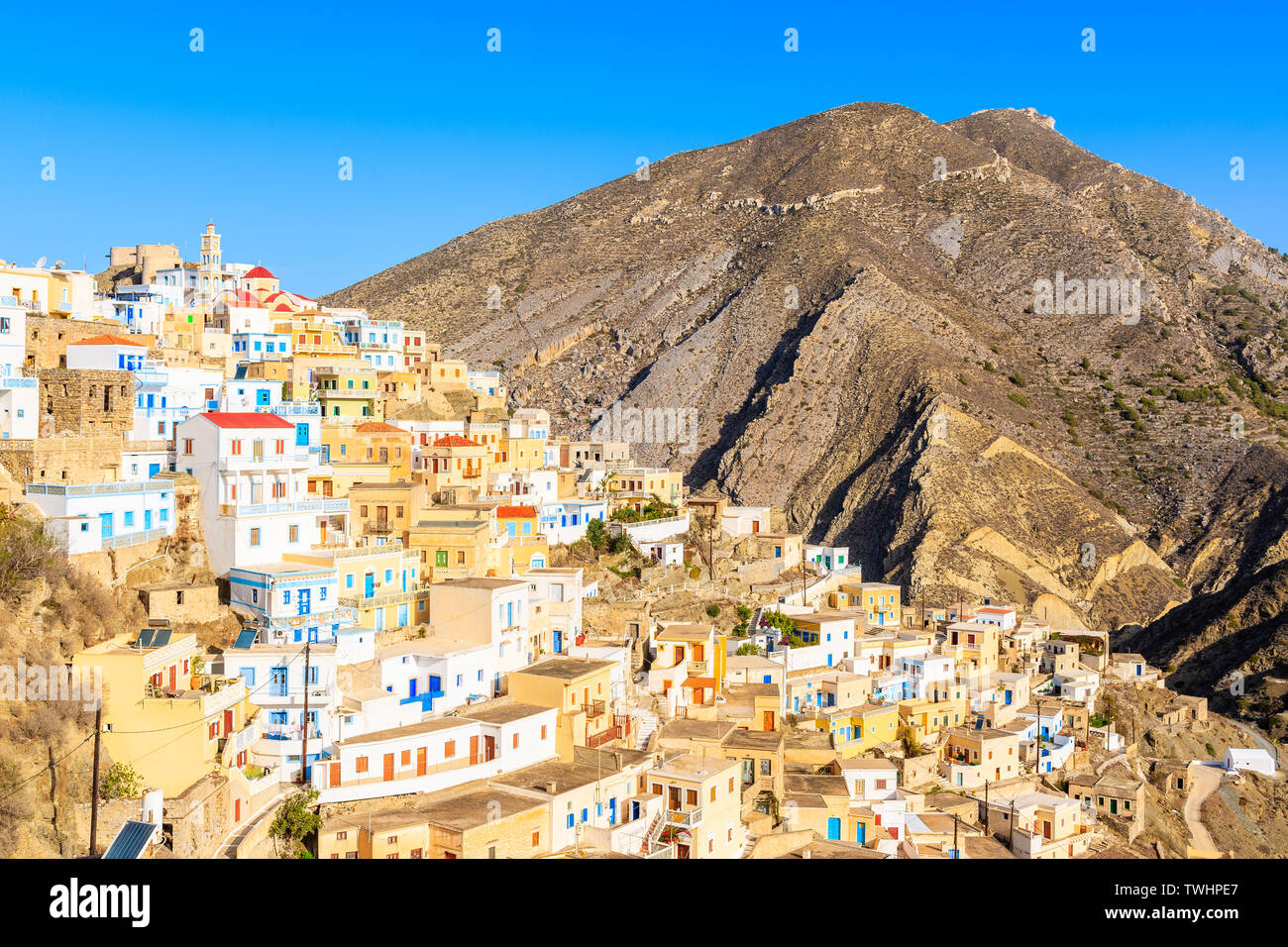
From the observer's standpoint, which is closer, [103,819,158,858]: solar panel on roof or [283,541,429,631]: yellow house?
[103,819,158,858]: solar panel on roof

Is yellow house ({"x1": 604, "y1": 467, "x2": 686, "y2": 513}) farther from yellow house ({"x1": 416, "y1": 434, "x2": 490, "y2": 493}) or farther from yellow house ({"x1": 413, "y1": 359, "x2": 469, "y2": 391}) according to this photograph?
yellow house ({"x1": 413, "y1": 359, "x2": 469, "y2": 391})

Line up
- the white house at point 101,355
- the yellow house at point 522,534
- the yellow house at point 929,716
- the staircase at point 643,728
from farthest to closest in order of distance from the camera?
1. the yellow house at point 929,716
2. the yellow house at point 522,534
3. the white house at point 101,355
4. the staircase at point 643,728

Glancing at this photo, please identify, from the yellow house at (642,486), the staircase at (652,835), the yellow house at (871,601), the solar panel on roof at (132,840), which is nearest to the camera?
the solar panel on roof at (132,840)

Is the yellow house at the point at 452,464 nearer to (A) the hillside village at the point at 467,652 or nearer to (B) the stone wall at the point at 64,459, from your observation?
(A) the hillside village at the point at 467,652

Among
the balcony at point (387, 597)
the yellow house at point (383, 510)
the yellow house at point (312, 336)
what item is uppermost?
the yellow house at point (312, 336)

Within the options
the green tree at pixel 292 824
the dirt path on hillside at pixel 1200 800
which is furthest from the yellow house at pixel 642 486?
the green tree at pixel 292 824

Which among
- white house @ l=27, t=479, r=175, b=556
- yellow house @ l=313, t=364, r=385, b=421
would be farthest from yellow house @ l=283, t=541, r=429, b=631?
yellow house @ l=313, t=364, r=385, b=421
